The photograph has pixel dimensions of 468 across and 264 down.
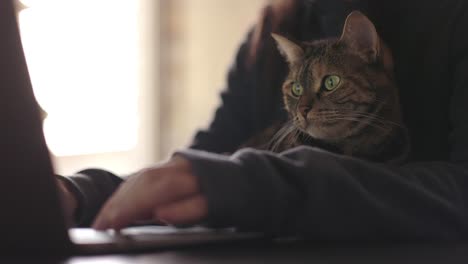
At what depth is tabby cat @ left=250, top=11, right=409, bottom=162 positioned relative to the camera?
32.3 inches

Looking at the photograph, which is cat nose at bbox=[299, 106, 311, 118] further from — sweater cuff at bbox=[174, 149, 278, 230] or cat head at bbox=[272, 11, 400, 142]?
sweater cuff at bbox=[174, 149, 278, 230]

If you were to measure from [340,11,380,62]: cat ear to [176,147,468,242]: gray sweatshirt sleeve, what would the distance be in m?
0.28

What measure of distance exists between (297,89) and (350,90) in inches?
4.7

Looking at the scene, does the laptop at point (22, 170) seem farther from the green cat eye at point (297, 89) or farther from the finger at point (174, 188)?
the green cat eye at point (297, 89)

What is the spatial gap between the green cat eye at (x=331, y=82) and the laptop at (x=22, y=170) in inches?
21.2

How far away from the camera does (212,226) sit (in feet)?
1.56

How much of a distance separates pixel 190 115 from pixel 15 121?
2514 millimetres

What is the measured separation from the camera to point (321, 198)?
19.4 inches

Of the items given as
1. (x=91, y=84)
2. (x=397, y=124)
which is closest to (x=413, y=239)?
(x=397, y=124)

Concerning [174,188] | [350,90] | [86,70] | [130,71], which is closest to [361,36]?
[350,90]

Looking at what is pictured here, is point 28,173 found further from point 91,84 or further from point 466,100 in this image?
point 91,84

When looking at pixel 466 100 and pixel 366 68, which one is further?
pixel 366 68

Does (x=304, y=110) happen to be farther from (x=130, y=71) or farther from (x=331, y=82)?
(x=130, y=71)

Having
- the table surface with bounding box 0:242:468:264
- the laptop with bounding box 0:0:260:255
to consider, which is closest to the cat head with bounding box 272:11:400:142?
the table surface with bounding box 0:242:468:264
